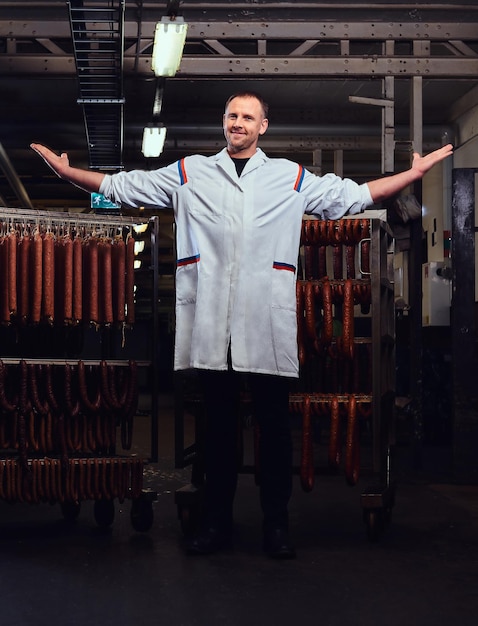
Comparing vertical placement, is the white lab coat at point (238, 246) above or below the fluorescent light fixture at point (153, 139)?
below

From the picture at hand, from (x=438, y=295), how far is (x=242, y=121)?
7013mm

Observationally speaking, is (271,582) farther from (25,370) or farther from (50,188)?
(50,188)

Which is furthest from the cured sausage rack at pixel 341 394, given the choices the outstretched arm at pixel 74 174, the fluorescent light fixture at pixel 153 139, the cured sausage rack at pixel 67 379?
the fluorescent light fixture at pixel 153 139

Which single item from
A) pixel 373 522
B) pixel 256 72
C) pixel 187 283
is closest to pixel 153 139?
pixel 256 72

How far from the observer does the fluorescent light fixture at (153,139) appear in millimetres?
11803

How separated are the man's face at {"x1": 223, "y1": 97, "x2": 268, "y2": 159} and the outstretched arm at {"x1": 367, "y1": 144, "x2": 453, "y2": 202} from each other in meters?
0.64

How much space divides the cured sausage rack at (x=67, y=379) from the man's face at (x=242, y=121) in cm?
86

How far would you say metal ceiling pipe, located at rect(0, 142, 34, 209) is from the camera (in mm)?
13852

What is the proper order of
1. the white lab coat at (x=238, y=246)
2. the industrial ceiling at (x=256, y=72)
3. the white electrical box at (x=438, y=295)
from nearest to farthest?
the white lab coat at (x=238, y=246), the industrial ceiling at (x=256, y=72), the white electrical box at (x=438, y=295)

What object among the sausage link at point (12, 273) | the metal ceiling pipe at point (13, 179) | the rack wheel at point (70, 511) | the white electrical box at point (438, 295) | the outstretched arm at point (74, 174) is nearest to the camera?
the outstretched arm at point (74, 174)

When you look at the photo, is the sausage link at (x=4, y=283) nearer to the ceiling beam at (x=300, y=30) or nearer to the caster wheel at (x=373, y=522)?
the caster wheel at (x=373, y=522)

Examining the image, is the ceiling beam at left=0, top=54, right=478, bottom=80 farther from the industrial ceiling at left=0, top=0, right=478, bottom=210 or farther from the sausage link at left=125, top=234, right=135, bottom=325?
the sausage link at left=125, top=234, right=135, bottom=325

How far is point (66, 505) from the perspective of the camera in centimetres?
A: 556

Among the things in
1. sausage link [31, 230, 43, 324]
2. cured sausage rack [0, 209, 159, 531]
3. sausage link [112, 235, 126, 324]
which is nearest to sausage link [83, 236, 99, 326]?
cured sausage rack [0, 209, 159, 531]
